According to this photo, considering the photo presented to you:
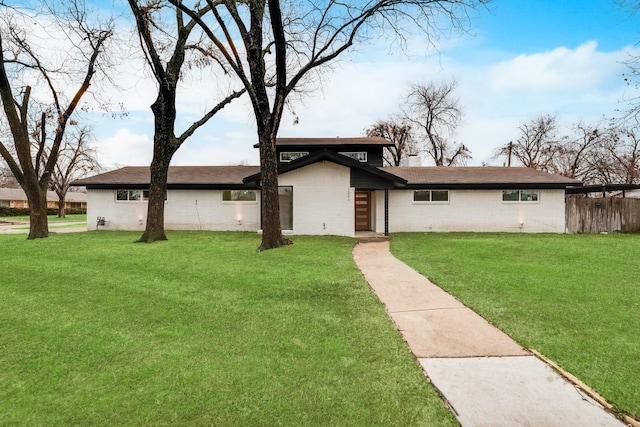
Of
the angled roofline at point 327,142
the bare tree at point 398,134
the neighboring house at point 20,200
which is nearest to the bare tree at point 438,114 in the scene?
the bare tree at point 398,134

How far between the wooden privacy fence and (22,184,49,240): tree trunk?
24.0m

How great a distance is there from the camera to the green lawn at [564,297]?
3.10 m

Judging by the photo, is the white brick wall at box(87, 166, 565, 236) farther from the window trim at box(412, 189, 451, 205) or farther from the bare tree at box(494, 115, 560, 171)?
the bare tree at box(494, 115, 560, 171)

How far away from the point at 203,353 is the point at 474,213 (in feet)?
51.8

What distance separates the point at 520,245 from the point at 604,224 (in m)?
9.18

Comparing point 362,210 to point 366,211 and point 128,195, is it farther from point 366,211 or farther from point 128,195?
point 128,195

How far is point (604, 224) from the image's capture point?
631 inches

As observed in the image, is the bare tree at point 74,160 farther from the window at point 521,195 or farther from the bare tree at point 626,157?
the bare tree at point 626,157

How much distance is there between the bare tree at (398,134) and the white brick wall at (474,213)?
22.2 m

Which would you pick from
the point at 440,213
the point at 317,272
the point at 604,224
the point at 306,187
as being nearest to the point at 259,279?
the point at 317,272

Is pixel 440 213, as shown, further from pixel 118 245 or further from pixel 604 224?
pixel 118 245

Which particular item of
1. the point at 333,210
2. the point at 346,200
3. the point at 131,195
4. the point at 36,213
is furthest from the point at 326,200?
the point at 36,213

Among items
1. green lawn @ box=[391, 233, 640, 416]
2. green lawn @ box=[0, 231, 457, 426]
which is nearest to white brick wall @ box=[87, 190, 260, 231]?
green lawn @ box=[391, 233, 640, 416]

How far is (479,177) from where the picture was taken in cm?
1691
